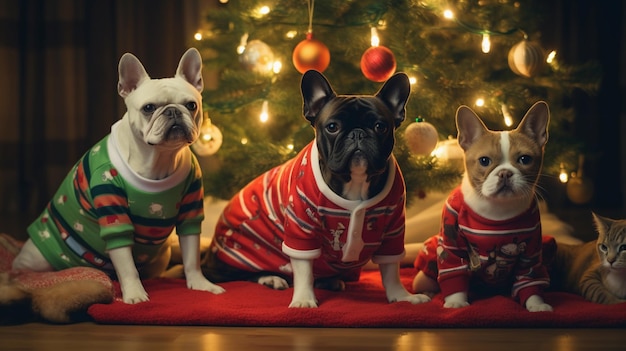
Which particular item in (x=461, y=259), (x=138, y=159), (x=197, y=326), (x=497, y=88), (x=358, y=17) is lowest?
(x=197, y=326)

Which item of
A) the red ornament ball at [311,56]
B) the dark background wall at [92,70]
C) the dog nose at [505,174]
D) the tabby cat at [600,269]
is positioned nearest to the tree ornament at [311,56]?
→ the red ornament ball at [311,56]

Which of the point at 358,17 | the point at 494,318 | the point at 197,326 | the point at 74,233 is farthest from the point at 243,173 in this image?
the point at 494,318

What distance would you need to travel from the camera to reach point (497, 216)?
223cm

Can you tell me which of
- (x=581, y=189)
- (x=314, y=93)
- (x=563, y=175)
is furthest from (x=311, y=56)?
(x=581, y=189)

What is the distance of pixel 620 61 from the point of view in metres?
5.15

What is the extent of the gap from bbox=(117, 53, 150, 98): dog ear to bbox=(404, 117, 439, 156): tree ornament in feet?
3.26

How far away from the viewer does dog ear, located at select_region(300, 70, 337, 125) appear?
2.26 m

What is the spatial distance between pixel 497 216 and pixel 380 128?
397 millimetres

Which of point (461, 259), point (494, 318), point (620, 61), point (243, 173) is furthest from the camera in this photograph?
point (620, 61)

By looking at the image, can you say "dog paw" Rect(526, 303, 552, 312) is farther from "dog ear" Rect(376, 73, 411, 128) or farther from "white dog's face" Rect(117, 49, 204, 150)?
"white dog's face" Rect(117, 49, 204, 150)

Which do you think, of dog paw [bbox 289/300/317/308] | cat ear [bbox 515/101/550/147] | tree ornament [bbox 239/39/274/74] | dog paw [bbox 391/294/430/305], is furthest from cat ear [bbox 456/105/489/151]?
tree ornament [bbox 239/39/274/74]

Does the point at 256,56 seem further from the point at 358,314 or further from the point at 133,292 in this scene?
the point at 358,314

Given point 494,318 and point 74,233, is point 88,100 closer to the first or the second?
point 74,233

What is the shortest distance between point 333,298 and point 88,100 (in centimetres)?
335
